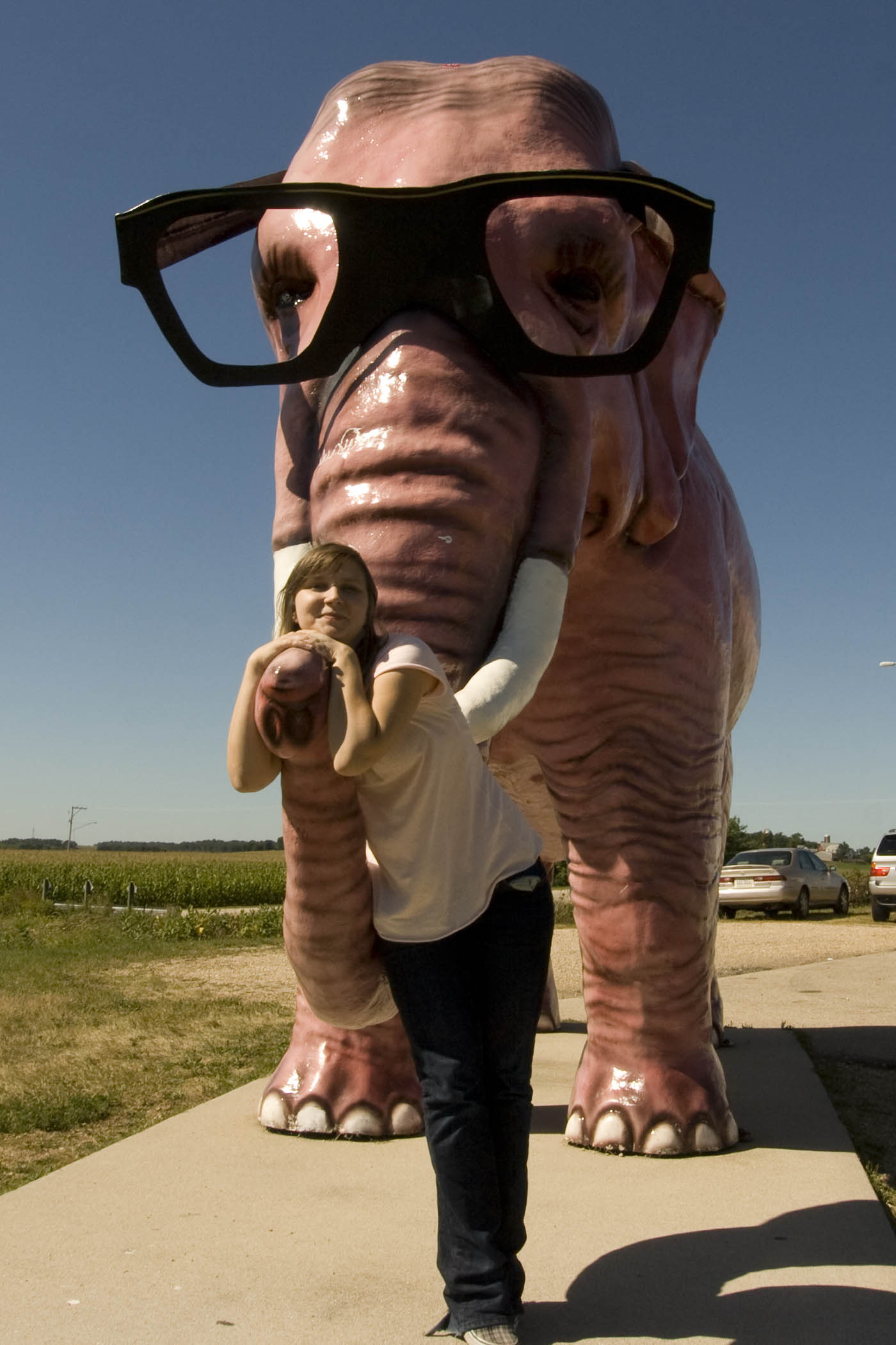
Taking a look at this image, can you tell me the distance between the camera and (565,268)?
3029mm

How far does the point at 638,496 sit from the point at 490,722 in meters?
1.41

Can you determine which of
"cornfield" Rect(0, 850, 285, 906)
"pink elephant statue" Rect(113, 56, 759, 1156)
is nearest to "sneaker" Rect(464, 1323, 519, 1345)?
"pink elephant statue" Rect(113, 56, 759, 1156)

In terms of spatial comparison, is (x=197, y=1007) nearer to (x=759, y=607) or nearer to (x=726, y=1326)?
(x=759, y=607)

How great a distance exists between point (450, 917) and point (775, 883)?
58.2ft

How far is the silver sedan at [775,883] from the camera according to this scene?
19.0 m

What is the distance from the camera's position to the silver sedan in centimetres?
1897

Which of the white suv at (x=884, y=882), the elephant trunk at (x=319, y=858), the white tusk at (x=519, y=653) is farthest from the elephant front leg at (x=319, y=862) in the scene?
the white suv at (x=884, y=882)

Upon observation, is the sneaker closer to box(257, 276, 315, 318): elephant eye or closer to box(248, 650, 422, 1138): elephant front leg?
box(248, 650, 422, 1138): elephant front leg

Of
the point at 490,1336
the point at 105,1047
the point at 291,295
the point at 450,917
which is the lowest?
the point at 105,1047

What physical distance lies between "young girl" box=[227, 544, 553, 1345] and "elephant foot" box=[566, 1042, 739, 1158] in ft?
4.73

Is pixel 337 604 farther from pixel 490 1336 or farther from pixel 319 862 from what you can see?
pixel 490 1336

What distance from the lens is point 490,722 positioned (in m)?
2.29

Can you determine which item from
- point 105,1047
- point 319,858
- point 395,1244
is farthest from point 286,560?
point 105,1047

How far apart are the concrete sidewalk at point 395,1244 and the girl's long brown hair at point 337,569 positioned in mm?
1192
